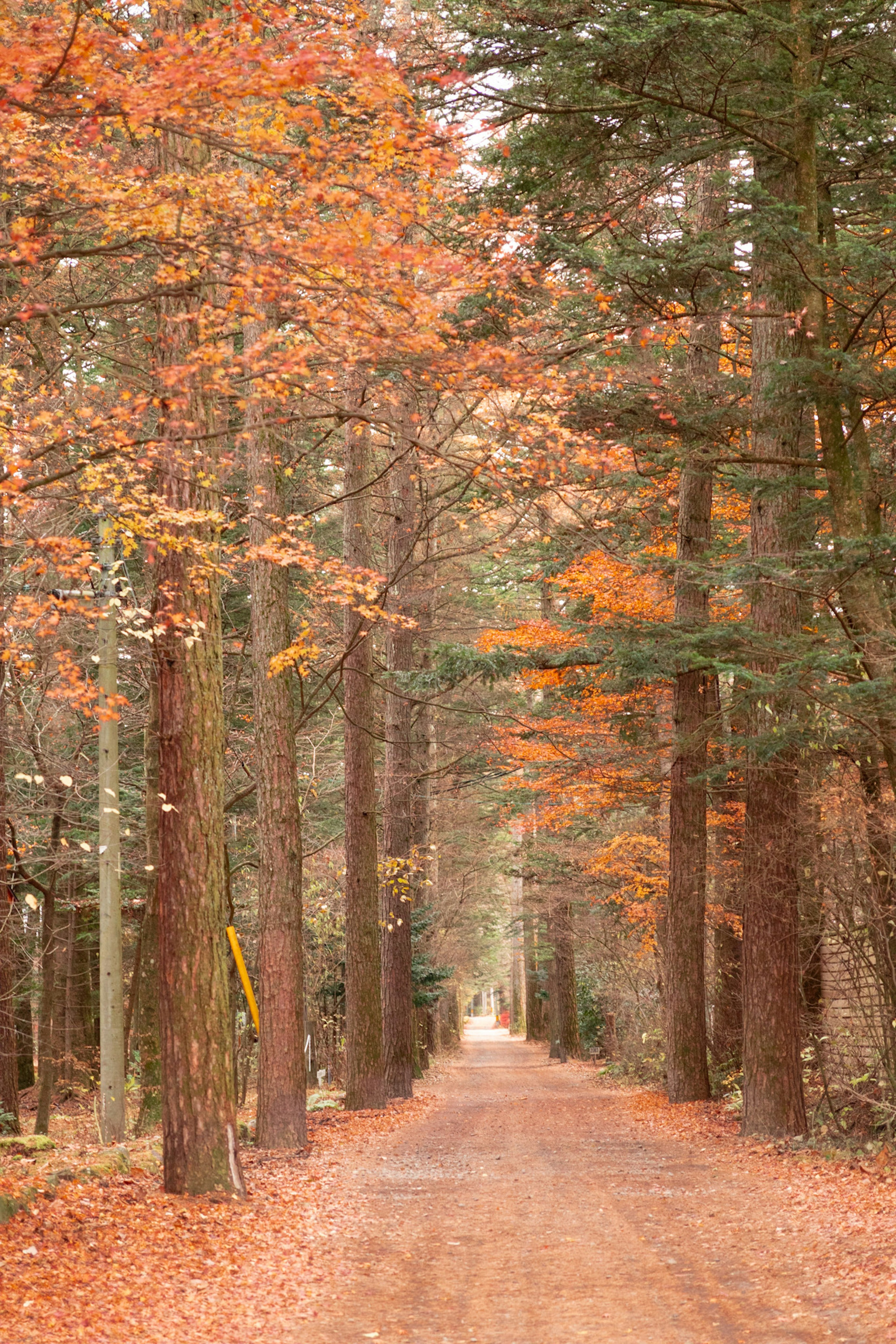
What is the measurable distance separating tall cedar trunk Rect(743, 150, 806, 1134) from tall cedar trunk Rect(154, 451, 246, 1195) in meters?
5.43

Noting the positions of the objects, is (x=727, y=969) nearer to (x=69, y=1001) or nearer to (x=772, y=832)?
(x=772, y=832)

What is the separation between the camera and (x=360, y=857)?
55.7ft

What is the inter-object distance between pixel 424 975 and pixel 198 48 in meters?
20.6

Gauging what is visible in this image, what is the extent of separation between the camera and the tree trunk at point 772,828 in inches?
474

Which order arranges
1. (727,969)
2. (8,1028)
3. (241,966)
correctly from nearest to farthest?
(241,966) < (8,1028) < (727,969)

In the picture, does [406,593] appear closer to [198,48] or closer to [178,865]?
[178,865]

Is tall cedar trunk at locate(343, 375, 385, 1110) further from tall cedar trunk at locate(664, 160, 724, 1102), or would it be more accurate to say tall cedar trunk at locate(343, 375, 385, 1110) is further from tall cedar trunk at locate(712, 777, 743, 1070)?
tall cedar trunk at locate(712, 777, 743, 1070)

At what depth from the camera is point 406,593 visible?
61.2ft

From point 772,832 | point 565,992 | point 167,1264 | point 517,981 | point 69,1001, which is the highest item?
point 772,832

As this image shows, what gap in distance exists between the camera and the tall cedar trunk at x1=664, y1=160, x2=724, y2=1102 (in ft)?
51.8

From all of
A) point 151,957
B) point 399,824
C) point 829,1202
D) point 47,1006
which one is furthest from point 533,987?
point 829,1202

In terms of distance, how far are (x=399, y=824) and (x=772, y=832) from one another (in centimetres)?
923

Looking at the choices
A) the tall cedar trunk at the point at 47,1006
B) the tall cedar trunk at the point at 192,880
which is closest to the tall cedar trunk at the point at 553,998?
the tall cedar trunk at the point at 47,1006

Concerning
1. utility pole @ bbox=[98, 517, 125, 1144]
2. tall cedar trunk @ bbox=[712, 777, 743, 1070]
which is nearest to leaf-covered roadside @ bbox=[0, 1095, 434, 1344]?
utility pole @ bbox=[98, 517, 125, 1144]
